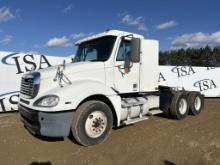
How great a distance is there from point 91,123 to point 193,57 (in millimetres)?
48565

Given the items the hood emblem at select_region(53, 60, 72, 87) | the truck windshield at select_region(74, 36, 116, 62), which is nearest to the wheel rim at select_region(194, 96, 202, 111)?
the truck windshield at select_region(74, 36, 116, 62)

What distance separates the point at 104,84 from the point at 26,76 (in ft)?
6.66

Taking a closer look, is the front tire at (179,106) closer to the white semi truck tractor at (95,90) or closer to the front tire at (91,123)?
the white semi truck tractor at (95,90)

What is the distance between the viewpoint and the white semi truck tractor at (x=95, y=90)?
568cm

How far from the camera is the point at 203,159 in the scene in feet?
17.7

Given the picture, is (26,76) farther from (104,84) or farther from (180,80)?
(180,80)

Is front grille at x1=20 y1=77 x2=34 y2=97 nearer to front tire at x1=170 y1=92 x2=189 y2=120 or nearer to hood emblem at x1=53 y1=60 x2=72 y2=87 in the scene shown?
hood emblem at x1=53 y1=60 x2=72 y2=87

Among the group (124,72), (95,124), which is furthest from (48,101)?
(124,72)

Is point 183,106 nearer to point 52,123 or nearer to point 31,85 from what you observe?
point 52,123

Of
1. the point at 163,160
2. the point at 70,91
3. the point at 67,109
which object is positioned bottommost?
the point at 163,160

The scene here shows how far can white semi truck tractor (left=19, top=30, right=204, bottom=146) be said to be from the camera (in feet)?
18.6

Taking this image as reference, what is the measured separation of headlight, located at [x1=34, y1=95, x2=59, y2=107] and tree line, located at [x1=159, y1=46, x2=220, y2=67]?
1671 inches

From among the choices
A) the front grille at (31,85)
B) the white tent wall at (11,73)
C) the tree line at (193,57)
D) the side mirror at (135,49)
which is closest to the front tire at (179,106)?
the side mirror at (135,49)

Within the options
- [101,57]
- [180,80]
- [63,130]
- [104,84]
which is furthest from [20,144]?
[180,80]
